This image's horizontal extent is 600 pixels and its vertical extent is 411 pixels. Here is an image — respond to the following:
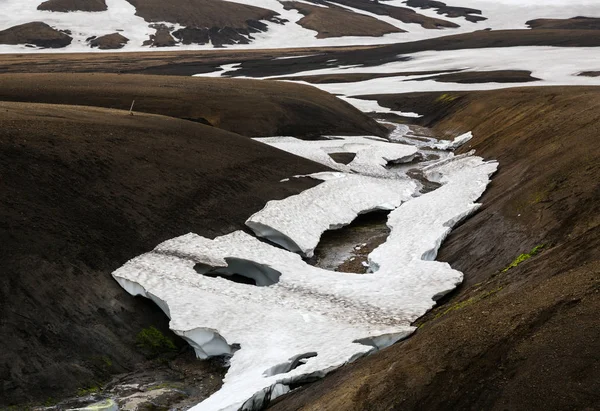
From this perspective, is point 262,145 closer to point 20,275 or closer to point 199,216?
point 199,216

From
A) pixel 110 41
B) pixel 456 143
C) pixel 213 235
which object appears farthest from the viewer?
pixel 110 41

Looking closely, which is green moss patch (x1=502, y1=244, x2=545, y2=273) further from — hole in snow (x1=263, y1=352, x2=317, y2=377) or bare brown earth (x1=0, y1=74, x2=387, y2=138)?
bare brown earth (x1=0, y1=74, x2=387, y2=138)

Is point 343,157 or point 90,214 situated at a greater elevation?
point 90,214

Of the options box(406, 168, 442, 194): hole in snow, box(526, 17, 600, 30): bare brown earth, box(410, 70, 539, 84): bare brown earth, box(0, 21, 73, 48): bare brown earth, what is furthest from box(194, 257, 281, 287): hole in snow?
box(526, 17, 600, 30): bare brown earth

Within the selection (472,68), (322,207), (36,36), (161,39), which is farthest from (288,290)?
(161,39)

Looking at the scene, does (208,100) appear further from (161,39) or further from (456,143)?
(161,39)

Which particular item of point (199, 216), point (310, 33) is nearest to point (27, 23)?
point (310, 33)
